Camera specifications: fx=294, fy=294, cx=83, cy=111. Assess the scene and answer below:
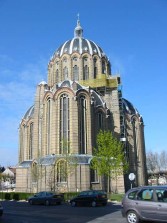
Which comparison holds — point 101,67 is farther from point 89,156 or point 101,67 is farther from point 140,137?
point 89,156

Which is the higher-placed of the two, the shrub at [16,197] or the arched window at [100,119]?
the arched window at [100,119]

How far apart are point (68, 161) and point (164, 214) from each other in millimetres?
31350

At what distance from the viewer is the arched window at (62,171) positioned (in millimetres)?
44125

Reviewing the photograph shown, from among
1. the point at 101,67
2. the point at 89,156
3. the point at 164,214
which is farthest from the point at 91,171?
the point at 164,214

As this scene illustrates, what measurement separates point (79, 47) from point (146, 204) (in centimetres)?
5605

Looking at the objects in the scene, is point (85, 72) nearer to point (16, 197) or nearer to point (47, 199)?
point (16, 197)

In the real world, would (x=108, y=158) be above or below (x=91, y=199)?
above

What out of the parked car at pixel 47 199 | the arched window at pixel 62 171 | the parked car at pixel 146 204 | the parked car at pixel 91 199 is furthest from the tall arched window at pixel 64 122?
the parked car at pixel 146 204

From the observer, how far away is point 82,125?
5006 centimetres

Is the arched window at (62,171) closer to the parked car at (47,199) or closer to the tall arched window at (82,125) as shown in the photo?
the tall arched window at (82,125)

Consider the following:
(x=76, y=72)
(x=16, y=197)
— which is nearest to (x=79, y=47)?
(x=76, y=72)

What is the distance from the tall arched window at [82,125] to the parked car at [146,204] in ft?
111

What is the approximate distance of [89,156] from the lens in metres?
47.7

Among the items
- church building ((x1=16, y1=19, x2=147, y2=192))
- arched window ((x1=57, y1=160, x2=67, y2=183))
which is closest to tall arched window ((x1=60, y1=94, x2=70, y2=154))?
church building ((x1=16, y1=19, x2=147, y2=192))
